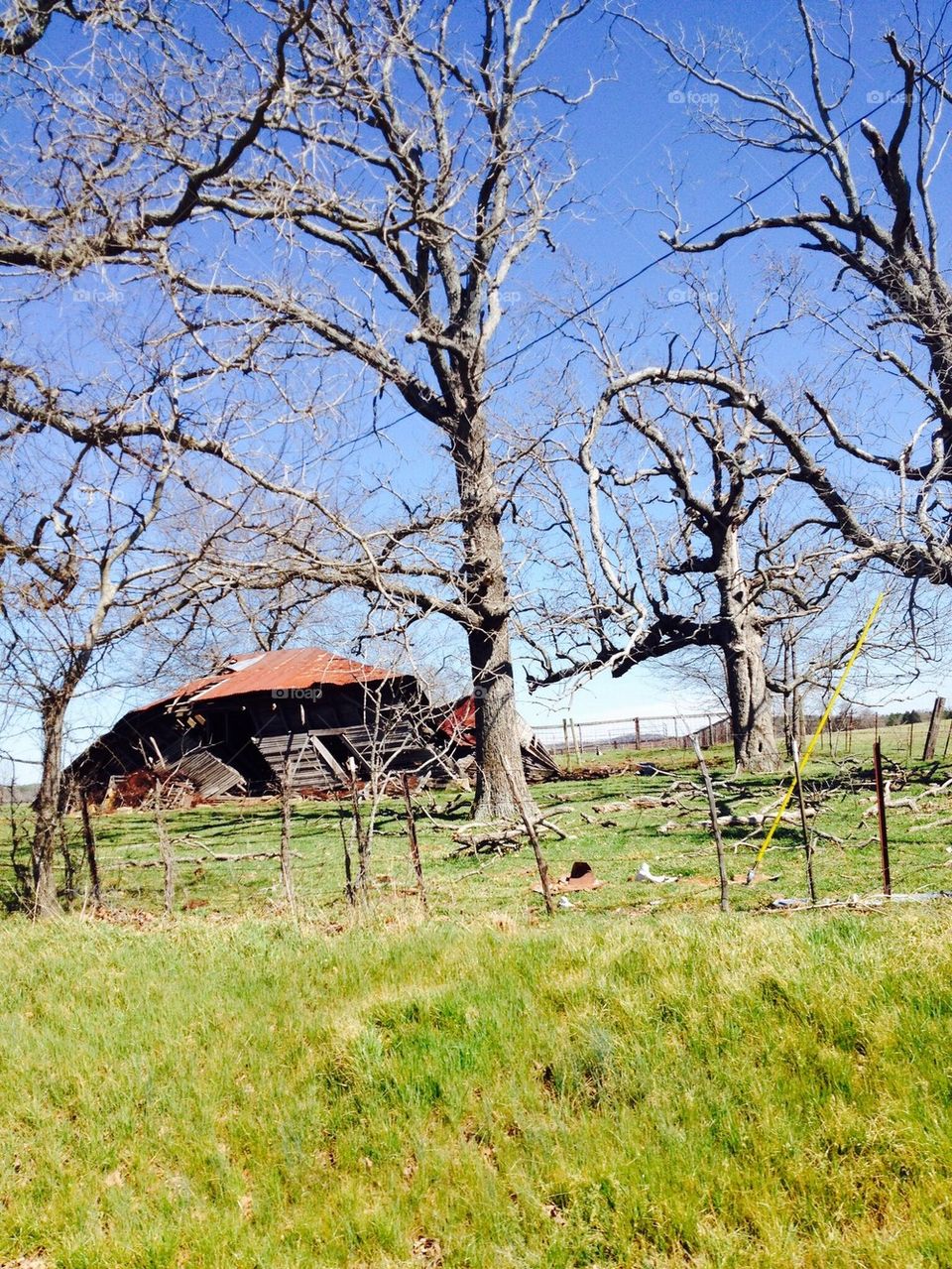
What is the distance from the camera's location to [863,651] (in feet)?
56.0

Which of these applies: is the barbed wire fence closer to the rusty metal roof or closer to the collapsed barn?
the collapsed barn

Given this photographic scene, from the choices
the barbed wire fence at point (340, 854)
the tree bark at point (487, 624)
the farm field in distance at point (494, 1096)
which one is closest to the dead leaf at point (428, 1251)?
the farm field in distance at point (494, 1096)

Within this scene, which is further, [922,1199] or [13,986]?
[13,986]

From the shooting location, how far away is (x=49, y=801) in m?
10.1

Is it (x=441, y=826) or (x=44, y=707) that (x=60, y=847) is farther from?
(x=441, y=826)

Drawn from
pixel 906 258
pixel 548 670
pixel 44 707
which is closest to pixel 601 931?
pixel 44 707

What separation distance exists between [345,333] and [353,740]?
16361mm

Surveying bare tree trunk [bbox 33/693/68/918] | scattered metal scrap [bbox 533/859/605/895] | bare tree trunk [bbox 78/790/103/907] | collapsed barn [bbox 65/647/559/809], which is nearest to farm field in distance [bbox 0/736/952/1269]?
bare tree trunk [bbox 33/693/68/918]

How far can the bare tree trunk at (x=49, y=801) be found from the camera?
10.1m

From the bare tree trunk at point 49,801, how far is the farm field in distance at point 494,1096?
2707 mm

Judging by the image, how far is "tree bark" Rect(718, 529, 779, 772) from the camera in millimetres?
23500

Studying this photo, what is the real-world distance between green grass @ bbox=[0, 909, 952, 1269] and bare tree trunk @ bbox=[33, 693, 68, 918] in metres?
3.93

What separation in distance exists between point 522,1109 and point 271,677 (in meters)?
27.8

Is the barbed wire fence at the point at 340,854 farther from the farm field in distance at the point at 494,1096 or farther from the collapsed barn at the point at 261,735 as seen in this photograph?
the collapsed barn at the point at 261,735
